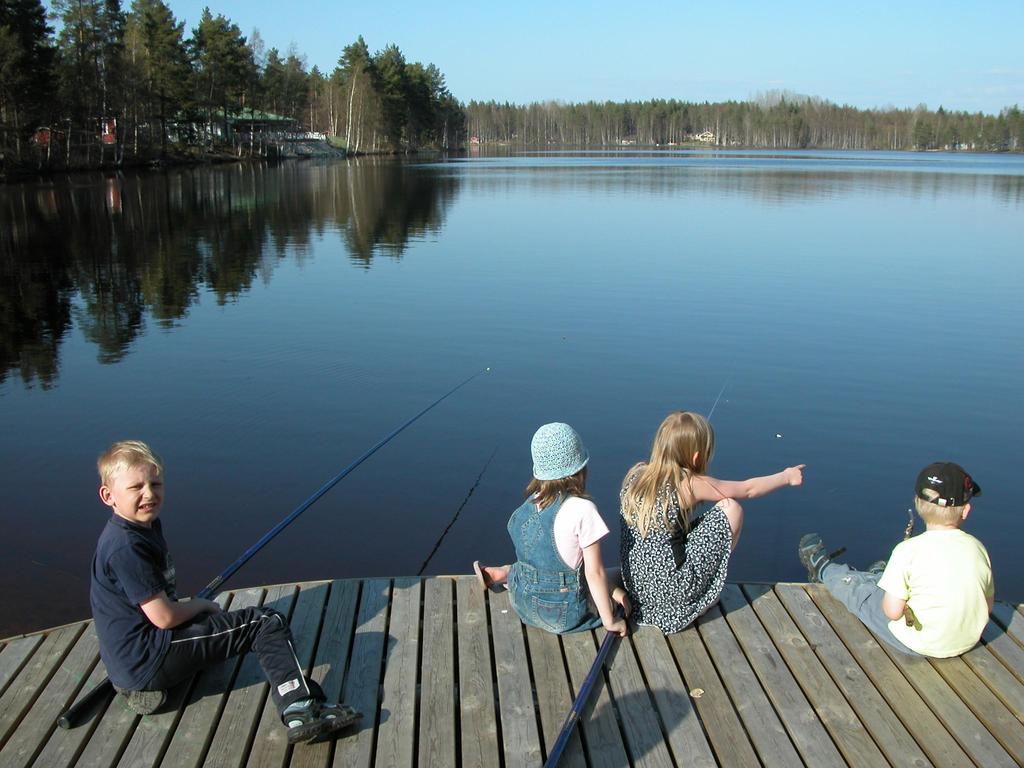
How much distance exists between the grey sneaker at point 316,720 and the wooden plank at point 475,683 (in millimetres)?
436

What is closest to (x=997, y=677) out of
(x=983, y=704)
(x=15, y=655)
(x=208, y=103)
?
(x=983, y=704)

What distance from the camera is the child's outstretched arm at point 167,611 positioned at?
3213 millimetres

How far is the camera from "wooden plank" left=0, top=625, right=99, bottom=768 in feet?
10.3

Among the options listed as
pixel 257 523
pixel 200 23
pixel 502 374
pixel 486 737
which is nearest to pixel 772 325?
pixel 502 374

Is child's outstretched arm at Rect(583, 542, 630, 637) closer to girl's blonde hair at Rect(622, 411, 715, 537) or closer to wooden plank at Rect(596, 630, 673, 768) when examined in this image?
wooden plank at Rect(596, 630, 673, 768)

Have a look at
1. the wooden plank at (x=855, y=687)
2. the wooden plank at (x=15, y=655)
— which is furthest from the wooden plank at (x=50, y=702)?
the wooden plank at (x=855, y=687)

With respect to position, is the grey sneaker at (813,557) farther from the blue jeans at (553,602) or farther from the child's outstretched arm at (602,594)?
the blue jeans at (553,602)

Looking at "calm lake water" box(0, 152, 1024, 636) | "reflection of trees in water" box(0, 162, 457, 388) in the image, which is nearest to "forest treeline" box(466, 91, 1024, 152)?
"reflection of trees in water" box(0, 162, 457, 388)

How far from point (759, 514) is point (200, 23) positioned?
7223 centimetres

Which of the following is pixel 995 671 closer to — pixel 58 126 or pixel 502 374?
pixel 502 374

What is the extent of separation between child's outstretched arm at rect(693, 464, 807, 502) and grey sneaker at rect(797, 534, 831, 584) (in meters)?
0.76

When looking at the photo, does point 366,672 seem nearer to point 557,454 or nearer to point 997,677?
point 557,454

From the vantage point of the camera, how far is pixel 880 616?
396 centimetres

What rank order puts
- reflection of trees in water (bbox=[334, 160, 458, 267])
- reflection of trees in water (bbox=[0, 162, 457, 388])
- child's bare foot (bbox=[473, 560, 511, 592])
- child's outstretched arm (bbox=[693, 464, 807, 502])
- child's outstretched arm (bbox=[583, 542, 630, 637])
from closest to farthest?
child's outstretched arm (bbox=[583, 542, 630, 637]), child's outstretched arm (bbox=[693, 464, 807, 502]), child's bare foot (bbox=[473, 560, 511, 592]), reflection of trees in water (bbox=[0, 162, 457, 388]), reflection of trees in water (bbox=[334, 160, 458, 267])
